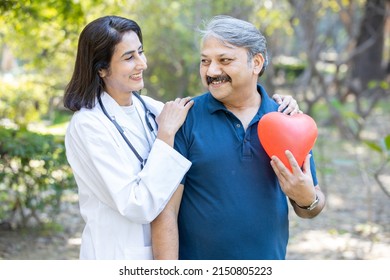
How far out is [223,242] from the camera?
2.58 m

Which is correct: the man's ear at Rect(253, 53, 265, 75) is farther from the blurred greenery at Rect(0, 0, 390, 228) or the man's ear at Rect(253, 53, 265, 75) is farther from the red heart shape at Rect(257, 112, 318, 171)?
the blurred greenery at Rect(0, 0, 390, 228)

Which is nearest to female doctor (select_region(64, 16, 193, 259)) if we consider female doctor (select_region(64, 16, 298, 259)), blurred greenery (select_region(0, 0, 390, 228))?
female doctor (select_region(64, 16, 298, 259))

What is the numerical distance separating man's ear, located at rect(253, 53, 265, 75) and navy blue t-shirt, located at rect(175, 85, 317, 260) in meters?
0.21

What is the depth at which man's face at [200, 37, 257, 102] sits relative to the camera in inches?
101

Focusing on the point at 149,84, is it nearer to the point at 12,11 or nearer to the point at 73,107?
the point at 12,11

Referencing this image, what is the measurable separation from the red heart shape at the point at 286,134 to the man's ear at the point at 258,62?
196 millimetres

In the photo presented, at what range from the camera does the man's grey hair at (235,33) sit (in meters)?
2.56

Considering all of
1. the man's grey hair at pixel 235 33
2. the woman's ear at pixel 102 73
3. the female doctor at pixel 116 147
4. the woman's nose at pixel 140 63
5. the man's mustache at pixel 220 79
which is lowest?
the female doctor at pixel 116 147

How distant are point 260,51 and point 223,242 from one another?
0.78 m

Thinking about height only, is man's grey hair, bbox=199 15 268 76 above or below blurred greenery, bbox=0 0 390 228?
above

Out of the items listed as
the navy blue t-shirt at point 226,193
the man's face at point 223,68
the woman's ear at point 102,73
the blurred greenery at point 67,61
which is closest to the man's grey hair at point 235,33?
the man's face at point 223,68

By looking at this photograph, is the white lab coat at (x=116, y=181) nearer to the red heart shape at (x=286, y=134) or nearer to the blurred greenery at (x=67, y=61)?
the red heart shape at (x=286, y=134)

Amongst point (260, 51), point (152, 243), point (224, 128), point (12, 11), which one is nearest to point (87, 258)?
point (152, 243)

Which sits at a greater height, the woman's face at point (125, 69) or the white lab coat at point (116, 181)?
the woman's face at point (125, 69)
